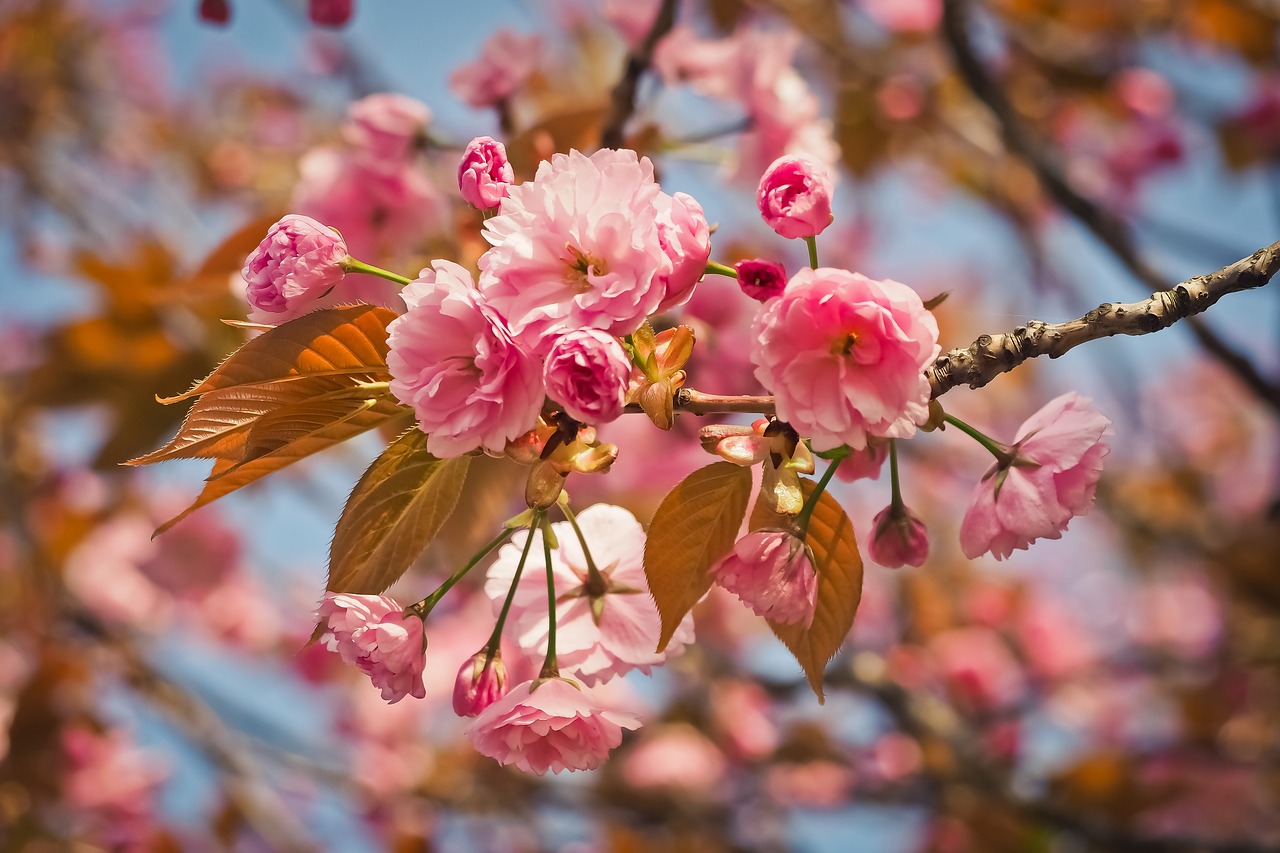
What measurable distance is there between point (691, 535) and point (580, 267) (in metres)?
0.20

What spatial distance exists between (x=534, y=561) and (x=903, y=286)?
381mm

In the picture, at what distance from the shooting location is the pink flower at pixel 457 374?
0.61 m

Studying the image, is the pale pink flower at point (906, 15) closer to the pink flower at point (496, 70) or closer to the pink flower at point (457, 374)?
the pink flower at point (496, 70)

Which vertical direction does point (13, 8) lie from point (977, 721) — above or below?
above

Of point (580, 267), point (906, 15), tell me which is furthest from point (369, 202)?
point (906, 15)

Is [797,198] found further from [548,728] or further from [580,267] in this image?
[548,728]

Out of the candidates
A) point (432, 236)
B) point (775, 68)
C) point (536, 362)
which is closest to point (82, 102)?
point (432, 236)

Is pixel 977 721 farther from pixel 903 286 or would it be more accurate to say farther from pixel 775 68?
pixel 903 286

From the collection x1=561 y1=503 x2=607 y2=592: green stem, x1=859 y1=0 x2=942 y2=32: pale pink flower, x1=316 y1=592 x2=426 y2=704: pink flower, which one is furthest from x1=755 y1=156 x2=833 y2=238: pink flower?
x1=859 y1=0 x2=942 y2=32: pale pink flower

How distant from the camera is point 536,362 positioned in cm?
61

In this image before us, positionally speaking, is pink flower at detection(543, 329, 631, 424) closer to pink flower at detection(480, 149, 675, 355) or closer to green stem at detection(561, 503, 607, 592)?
pink flower at detection(480, 149, 675, 355)

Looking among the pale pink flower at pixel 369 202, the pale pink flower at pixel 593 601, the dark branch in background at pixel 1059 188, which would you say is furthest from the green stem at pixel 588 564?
the dark branch in background at pixel 1059 188

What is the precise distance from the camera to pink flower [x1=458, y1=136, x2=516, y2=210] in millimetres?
677

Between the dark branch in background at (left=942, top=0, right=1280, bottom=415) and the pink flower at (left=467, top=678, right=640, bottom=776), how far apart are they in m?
1.28
